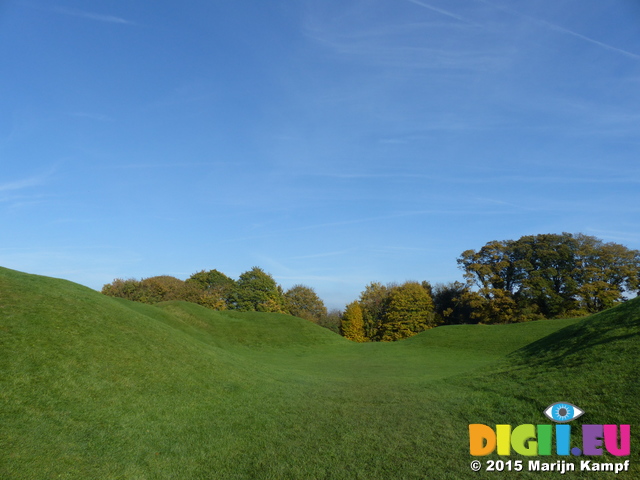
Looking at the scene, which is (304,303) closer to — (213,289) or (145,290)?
(213,289)

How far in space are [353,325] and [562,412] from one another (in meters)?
64.8

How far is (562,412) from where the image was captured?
959 centimetres

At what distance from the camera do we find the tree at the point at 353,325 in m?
72.6

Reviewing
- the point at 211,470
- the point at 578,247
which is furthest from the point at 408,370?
the point at 578,247

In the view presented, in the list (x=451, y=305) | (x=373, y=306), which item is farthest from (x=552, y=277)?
(x=373, y=306)

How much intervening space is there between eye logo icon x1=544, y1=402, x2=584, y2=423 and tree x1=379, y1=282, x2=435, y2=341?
56133mm

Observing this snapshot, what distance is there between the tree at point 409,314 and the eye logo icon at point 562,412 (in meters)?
56.1

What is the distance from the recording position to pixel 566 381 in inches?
454

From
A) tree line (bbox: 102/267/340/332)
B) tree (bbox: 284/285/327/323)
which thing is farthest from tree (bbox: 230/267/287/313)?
tree (bbox: 284/285/327/323)

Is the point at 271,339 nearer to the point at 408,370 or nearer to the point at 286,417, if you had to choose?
the point at 408,370

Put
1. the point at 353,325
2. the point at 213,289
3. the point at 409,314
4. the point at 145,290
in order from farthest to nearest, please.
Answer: the point at 213,289 < the point at 145,290 < the point at 353,325 < the point at 409,314

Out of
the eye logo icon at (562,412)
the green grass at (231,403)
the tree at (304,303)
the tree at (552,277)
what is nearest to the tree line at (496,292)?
the tree at (552,277)

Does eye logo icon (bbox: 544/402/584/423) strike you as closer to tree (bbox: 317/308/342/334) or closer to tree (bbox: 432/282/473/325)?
tree (bbox: 432/282/473/325)

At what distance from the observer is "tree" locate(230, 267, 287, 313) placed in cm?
7500
